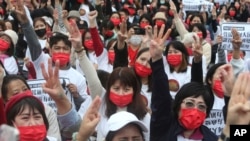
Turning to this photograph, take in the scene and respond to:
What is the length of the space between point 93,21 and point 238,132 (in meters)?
3.49

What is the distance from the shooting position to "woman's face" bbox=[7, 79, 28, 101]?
408 cm

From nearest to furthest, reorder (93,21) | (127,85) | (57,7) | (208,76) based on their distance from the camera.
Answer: (127,85), (208,76), (93,21), (57,7)

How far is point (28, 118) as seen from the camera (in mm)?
3246

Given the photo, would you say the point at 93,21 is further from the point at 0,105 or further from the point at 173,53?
the point at 0,105

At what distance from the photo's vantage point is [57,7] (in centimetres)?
914

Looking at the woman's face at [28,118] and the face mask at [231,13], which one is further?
the face mask at [231,13]

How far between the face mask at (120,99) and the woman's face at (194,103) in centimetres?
45

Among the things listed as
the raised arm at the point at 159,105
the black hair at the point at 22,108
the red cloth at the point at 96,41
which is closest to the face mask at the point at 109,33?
the red cloth at the point at 96,41

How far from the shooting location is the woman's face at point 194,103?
3.64 m

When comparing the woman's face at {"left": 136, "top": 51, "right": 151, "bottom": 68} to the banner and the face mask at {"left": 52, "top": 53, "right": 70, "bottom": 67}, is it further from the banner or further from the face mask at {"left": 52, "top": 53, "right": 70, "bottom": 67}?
the banner

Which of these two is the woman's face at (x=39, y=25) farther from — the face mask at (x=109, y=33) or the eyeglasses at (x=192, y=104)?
the eyeglasses at (x=192, y=104)

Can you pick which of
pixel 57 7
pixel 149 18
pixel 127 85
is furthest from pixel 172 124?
pixel 149 18

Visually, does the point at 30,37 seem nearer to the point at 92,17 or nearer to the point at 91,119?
the point at 92,17

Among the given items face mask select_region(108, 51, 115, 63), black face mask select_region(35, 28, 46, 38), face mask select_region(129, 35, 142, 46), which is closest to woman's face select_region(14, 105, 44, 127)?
face mask select_region(108, 51, 115, 63)
